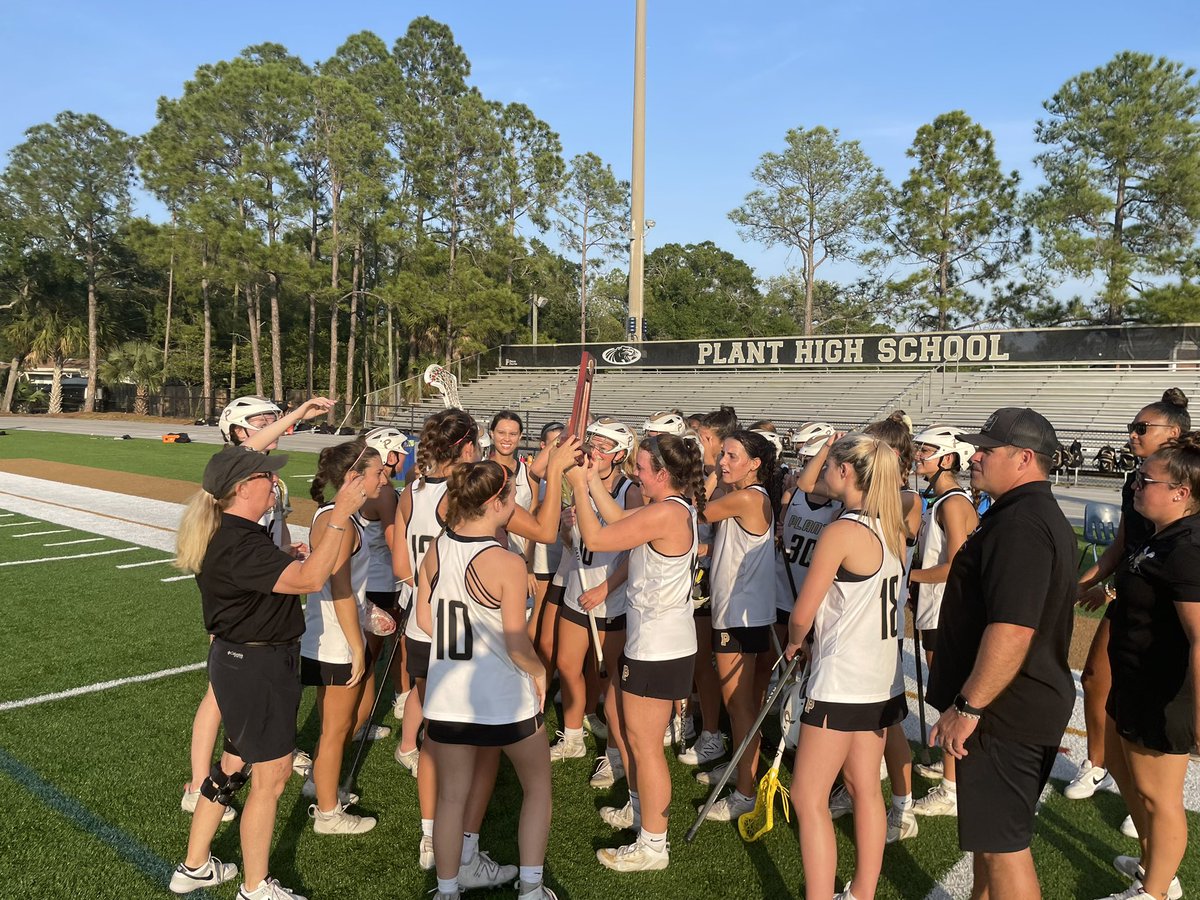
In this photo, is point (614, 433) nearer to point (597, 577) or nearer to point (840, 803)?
point (597, 577)

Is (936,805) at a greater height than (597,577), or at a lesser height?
lesser

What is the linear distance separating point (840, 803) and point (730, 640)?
3.39 ft

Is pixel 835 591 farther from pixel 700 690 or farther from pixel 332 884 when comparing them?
pixel 332 884

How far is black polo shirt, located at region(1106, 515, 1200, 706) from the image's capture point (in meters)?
2.89

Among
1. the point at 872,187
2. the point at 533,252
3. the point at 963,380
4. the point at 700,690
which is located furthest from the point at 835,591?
the point at 533,252

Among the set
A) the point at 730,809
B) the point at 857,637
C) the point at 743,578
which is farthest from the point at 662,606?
the point at 730,809

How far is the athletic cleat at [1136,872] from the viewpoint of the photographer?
10.8ft

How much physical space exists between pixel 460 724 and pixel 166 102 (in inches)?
1957

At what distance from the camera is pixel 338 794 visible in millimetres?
3963

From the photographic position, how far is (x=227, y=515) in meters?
3.09

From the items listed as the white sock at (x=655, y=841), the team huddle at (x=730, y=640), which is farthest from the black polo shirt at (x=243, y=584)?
the white sock at (x=655, y=841)

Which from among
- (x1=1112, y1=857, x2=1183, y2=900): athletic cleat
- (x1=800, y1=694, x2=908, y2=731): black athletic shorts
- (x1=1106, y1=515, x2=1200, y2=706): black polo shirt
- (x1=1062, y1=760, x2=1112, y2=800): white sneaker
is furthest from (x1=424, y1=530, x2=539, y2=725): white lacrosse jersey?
(x1=1062, y1=760, x2=1112, y2=800): white sneaker

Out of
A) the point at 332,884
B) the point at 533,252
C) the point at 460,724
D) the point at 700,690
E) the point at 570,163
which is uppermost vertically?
the point at 570,163

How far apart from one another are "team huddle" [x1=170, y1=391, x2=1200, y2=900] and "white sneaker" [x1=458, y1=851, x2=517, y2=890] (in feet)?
0.04
